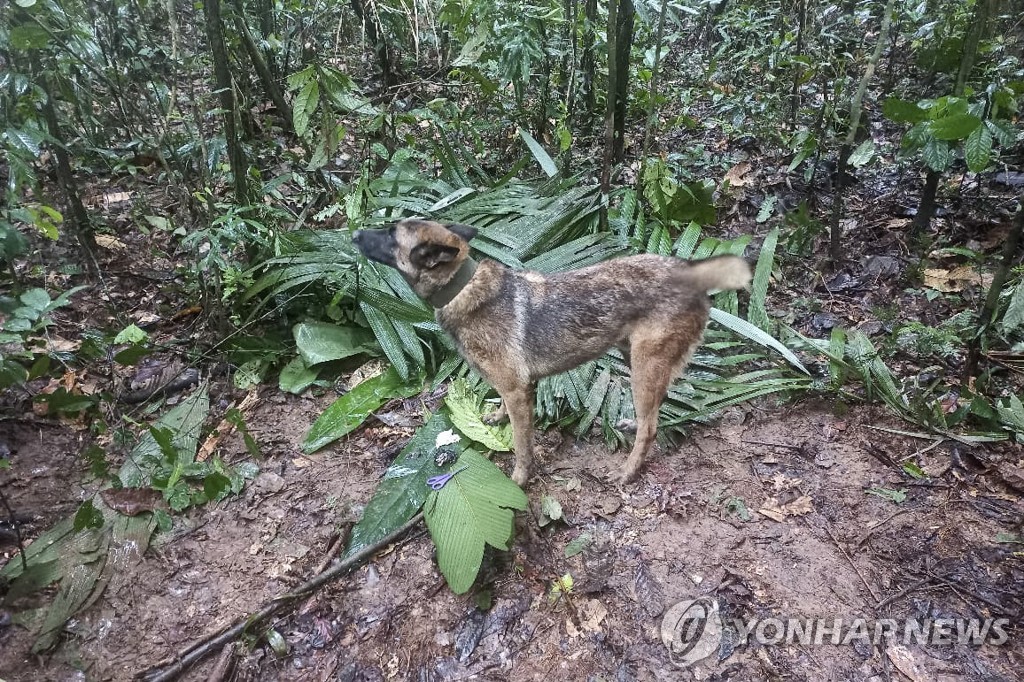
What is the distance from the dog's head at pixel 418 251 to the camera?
3.28 metres

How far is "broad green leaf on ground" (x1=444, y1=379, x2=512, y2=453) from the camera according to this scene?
3.94 m

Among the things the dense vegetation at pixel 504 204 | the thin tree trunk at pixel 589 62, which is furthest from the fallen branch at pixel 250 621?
the thin tree trunk at pixel 589 62

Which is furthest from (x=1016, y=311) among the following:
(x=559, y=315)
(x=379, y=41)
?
(x=379, y=41)

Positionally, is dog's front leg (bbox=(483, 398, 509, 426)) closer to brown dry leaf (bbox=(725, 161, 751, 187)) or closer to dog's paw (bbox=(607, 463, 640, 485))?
dog's paw (bbox=(607, 463, 640, 485))

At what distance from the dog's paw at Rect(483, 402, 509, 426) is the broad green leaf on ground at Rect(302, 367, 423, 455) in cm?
67

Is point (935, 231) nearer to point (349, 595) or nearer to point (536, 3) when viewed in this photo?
point (536, 3)

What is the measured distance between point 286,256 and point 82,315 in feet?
6.83

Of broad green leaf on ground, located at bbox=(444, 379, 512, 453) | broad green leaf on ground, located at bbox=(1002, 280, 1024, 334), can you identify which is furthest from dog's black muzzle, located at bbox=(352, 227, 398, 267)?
broad green leaf on ground, located at bbox=(1002, 280, 1024, 334)

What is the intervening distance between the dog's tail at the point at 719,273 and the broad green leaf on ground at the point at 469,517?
167 cm

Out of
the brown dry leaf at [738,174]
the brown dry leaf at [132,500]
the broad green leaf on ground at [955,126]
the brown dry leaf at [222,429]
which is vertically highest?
the broad green leaf on ground at [955,126]

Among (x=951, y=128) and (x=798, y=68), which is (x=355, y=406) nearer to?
(x=951, y=128)

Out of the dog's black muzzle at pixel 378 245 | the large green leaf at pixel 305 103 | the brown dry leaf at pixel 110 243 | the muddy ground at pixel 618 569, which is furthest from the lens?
the brown dry leaf at pixel 110 243

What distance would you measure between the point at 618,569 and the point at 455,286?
1894 mm

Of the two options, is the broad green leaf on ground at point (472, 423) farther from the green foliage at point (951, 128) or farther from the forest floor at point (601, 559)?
the green foliage at point (951, 128)
